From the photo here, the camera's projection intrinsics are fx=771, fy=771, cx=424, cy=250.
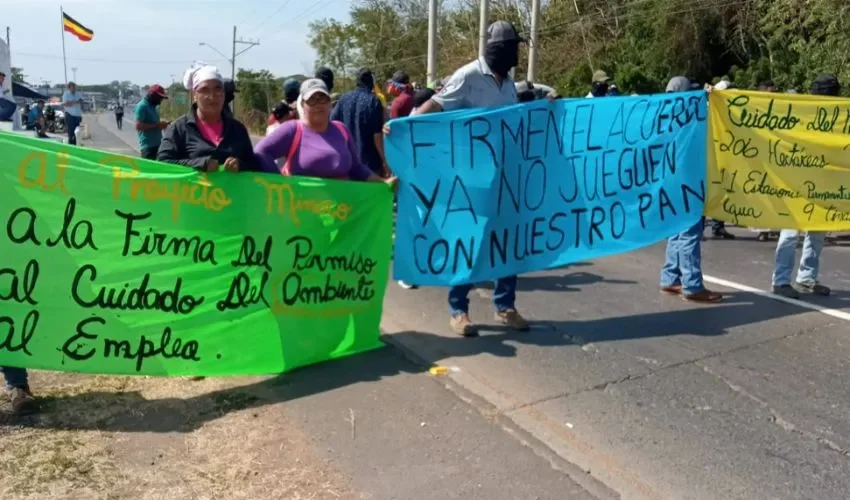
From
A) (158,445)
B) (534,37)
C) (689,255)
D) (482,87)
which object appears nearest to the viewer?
(158,445)

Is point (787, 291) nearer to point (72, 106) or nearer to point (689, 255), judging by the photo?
point (689, 255)

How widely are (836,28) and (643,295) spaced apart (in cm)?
1542

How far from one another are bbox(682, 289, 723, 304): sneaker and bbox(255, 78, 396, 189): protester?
296cm

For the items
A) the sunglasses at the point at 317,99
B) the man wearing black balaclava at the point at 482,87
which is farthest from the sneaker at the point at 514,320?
the sunglasses at the point at 317,99

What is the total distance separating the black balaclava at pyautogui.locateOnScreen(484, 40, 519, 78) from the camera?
5137mm

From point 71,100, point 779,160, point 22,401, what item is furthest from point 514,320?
point 71,100

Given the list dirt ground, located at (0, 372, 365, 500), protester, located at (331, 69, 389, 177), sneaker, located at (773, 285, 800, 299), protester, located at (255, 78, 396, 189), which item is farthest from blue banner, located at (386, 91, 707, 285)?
protester, located at (331, 69, 389, 177)

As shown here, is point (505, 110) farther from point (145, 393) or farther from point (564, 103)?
point (145, 393)

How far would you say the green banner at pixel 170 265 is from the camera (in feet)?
12.7

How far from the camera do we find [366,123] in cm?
747

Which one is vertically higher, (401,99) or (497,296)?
(401,99)

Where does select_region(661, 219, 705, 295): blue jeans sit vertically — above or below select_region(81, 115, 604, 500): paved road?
above

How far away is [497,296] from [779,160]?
9.02 feet

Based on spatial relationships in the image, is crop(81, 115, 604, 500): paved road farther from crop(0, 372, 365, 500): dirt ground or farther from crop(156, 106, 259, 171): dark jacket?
crop(156, 106, 259, 171): dark jacket
